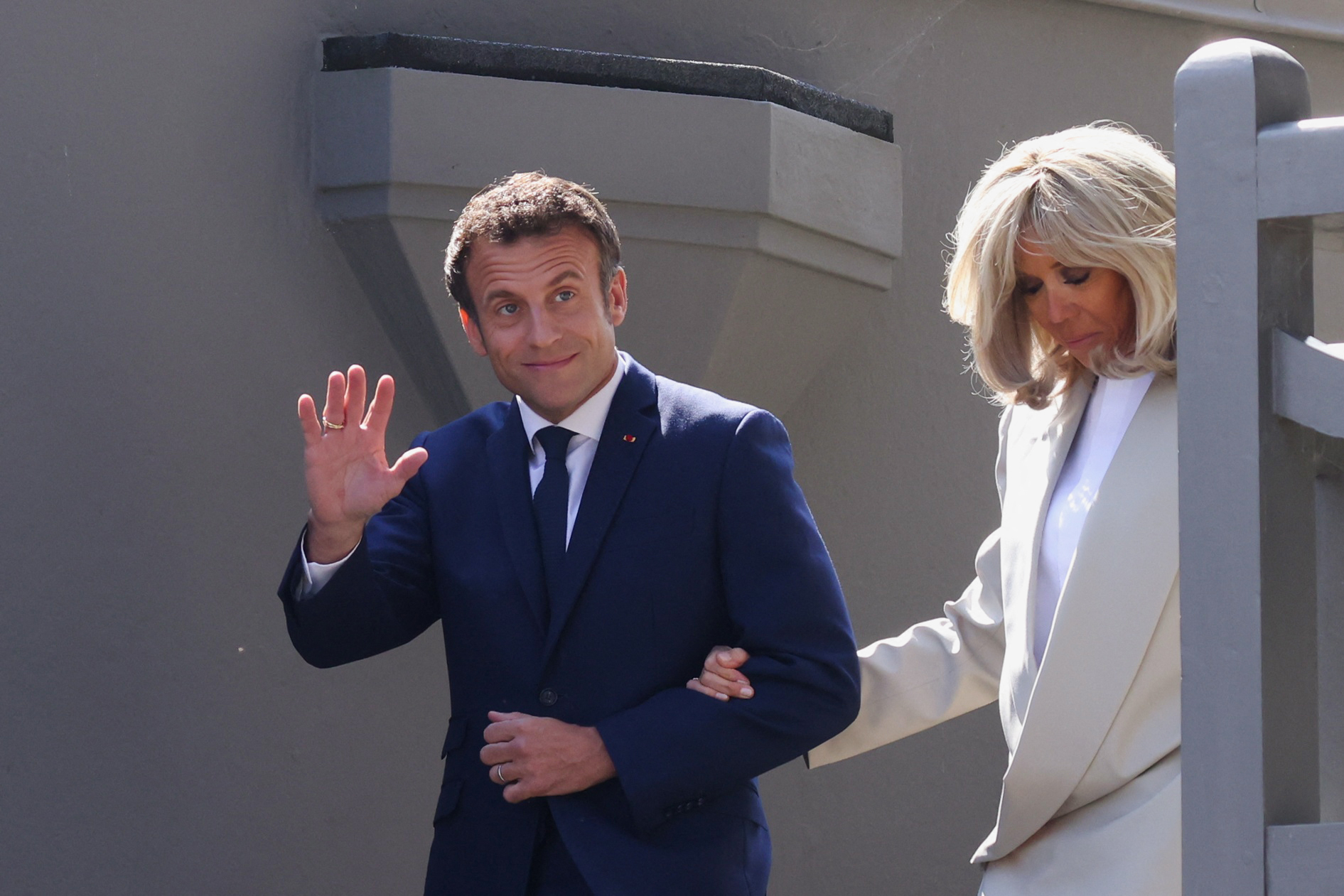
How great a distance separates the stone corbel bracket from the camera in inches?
143

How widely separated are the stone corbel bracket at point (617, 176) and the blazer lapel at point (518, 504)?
121 cm

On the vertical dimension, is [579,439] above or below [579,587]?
above

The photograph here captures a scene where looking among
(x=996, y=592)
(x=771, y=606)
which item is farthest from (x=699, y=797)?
(x=996, y=592)

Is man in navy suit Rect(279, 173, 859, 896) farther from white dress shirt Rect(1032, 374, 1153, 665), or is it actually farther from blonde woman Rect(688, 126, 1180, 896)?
white dress shirt Rect(1032, 374, 1153, 665)

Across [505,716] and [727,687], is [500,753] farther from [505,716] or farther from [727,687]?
[727,687]

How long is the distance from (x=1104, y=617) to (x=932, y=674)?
48 centimetres

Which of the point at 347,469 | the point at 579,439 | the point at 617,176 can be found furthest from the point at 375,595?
the point at 617,176

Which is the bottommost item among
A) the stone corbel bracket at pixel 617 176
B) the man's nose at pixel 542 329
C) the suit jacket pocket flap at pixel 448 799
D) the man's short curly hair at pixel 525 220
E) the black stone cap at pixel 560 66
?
the suit jacket pocket flap at pixel 448 799

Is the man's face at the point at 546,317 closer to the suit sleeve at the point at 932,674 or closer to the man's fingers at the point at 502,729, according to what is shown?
the man's fingers at the point at 502,729

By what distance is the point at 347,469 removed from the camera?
2.41 metres

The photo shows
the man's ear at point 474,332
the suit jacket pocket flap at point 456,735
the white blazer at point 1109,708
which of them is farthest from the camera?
the man's ear at point 474,332

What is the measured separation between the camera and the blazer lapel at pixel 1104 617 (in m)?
2.23

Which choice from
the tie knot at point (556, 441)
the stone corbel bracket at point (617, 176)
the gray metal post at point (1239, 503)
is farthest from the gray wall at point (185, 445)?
the gray metal post at point (1239, 503)

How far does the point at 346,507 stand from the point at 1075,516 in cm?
109
